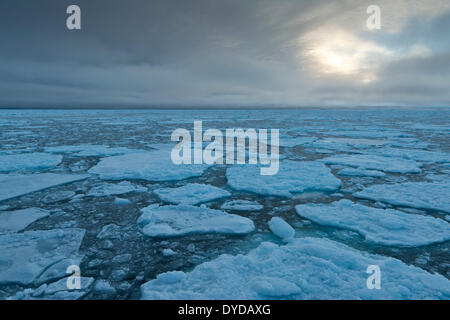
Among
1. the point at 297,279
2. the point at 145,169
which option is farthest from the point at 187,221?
the point at 145,169

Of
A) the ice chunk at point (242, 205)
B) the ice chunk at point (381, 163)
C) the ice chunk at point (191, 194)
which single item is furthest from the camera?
the ice chunk at point (381, 163)

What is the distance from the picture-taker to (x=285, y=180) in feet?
14.8

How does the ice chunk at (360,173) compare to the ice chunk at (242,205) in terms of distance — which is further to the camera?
the ice chunk at (360,173)

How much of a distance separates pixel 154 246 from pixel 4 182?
386 centimetres

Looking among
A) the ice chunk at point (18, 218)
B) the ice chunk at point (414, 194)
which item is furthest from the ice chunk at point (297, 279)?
the ice chunk at point (18, 218)

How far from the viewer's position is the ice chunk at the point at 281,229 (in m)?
2.58

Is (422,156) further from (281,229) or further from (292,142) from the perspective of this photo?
(281,229)

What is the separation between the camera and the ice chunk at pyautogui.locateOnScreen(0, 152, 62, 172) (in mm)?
5348

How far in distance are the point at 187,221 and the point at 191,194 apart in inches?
36.5

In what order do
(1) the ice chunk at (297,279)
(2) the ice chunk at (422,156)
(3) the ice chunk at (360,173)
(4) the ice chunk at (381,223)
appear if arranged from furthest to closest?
1. (2) the ice chunk at (422,156)
2. (3) the ice chunk at (360,173)
3. (4) the ice chunk at (381,223)
4. (1) the ice chunk at (297,279)

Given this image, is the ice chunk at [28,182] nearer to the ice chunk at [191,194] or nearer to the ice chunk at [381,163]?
the ice chunk at [191,194]

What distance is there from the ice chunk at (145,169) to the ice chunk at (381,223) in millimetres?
2666

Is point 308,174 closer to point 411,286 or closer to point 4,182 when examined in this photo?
point 411,286

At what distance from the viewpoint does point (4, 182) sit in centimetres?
434
